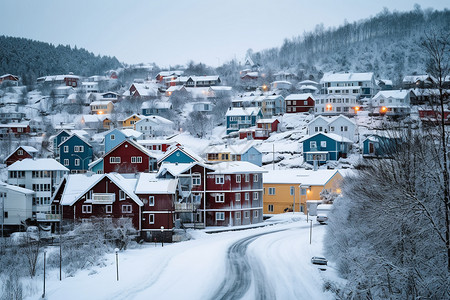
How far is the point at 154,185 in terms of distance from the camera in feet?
160

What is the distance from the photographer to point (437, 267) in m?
18.2

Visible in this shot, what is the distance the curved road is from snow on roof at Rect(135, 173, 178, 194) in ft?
38.6

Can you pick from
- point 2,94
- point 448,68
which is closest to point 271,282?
point 448,68

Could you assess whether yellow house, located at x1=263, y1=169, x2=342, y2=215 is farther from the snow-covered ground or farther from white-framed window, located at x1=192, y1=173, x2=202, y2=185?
the snow-covered ground

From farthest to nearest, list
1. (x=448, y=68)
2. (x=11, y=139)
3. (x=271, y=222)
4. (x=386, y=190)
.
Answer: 1. (x=11, y=139)
2. (x=271, y=222)
3. (x=386, y=190)
4. (x=448, y=68)

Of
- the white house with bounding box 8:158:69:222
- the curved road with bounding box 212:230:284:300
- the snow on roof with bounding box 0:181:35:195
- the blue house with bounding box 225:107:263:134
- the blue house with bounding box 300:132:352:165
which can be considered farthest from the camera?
the blue house with bounding box 225:107:263:134

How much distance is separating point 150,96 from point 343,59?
8412 cm

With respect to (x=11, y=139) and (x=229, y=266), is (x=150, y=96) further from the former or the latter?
(x=229, y=266)

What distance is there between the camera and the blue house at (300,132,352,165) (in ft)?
258

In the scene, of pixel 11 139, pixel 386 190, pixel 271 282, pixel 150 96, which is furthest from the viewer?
pixel 150 96

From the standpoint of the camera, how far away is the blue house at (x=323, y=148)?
3098 inches

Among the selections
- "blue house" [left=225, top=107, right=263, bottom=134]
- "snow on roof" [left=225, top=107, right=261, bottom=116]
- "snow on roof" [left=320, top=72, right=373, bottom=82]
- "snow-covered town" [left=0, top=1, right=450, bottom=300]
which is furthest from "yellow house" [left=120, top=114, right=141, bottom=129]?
"snow on roof" [left=320, top=72, right=373, bottom=82]

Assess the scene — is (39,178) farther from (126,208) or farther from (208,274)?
(208,274)

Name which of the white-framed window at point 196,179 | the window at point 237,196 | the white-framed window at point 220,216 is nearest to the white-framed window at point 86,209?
the white-framed window at point 196,179
